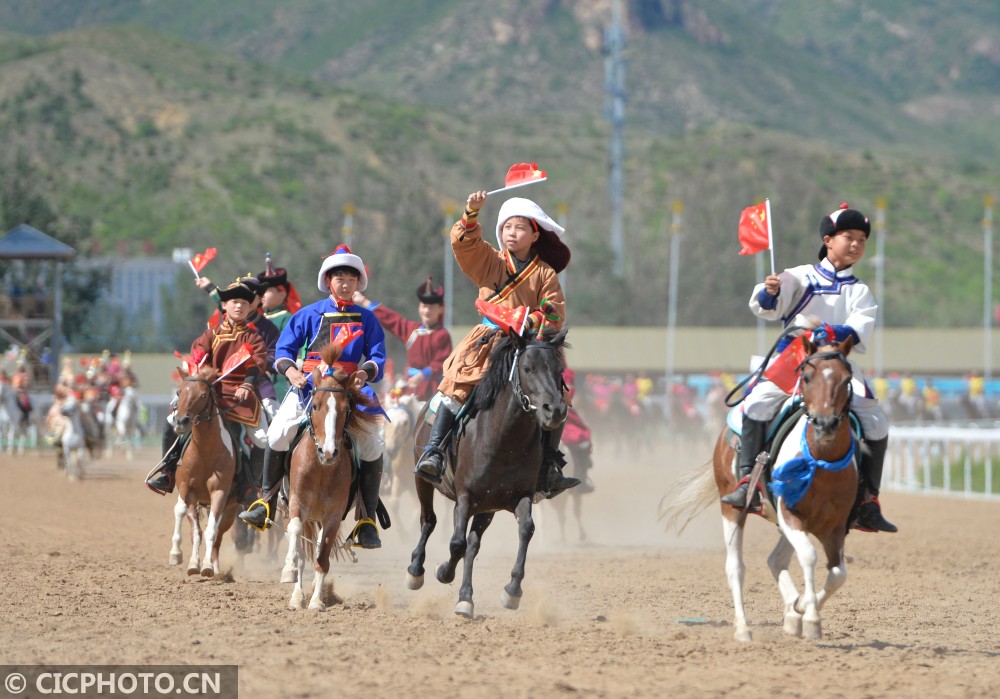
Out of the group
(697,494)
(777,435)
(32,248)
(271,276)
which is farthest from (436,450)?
(32,248)

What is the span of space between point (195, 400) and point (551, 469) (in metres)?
3.34

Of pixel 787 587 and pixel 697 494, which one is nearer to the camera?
pixel 787 587

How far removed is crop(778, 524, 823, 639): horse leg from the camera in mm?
9414

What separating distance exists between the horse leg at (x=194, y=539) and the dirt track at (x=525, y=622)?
150 mm

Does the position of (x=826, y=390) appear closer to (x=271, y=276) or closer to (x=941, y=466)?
(x=271, y=276)

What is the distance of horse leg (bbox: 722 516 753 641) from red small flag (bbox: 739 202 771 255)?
1828mm

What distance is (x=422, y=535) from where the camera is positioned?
429 inches

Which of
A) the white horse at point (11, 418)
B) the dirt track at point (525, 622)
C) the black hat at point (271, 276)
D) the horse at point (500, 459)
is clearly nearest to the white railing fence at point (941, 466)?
the dirt track at point (525, 622)

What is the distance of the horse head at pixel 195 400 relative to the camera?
41.0 ft

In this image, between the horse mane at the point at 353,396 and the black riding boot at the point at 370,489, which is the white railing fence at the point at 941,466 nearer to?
the black riding boot at the point at 370,489

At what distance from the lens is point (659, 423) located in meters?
45.8

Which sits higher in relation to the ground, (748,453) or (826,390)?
(826,390)

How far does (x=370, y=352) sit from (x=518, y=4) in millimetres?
161329

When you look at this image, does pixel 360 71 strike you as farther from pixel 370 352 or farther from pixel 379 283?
pixel 370 352
